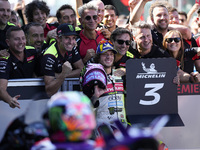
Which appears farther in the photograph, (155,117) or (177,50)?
(177,50)

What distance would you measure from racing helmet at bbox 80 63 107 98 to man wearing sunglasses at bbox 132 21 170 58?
3.64 ft

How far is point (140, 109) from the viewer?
21.4ft

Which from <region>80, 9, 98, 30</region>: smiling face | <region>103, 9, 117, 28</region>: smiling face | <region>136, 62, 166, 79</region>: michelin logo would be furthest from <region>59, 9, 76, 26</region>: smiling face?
<region>136, 62, 166, 79</region>: michelin logo

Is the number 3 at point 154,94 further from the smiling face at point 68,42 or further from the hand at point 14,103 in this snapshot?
the hand at point 14,103

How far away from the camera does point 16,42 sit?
21.0 feet

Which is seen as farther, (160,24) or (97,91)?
(160,24)

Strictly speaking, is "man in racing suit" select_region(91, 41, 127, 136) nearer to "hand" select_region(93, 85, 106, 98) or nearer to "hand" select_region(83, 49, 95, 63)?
"hand" select_region(93, 85, 106, 98)

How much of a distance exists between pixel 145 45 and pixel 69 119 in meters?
3.83

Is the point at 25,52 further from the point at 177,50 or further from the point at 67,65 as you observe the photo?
the point at 177,50

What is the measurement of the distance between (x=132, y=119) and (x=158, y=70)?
76 centimetres

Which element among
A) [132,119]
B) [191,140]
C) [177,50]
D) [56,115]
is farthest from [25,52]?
[56,115]

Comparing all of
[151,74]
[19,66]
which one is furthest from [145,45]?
[19,66]

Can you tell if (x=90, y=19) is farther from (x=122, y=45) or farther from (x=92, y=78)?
(x=92, y=78)

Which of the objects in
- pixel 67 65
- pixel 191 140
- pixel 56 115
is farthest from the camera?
pixel 191 140
